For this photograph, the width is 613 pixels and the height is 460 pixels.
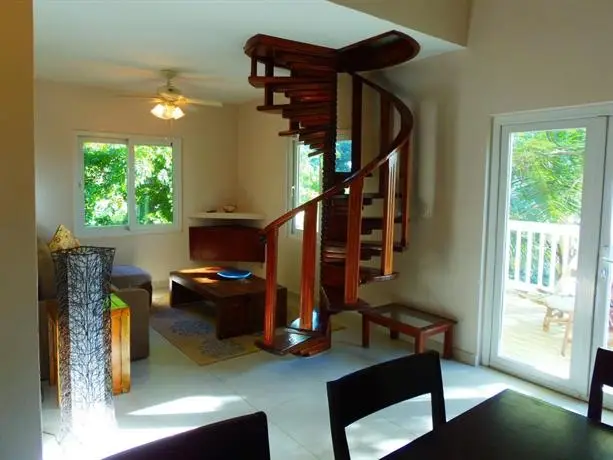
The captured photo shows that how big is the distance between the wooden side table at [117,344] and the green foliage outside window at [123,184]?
267cm

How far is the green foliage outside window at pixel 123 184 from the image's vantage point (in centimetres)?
546

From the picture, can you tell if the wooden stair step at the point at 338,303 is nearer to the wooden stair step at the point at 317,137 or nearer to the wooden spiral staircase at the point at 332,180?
the wooden spiral staircase at the point at 332,180

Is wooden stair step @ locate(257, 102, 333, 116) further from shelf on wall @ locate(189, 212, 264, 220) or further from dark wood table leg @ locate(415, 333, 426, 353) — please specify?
shelf on wall @ locate(189, 212, 264, 220)

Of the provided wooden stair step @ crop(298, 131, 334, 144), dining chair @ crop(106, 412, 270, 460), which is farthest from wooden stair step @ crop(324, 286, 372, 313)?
dining chair @ crop(106, 412, 270, 460)

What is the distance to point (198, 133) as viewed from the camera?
6152mm

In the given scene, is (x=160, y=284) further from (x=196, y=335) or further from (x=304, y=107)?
(x=304, y=107)

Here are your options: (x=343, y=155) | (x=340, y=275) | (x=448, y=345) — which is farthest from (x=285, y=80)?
(x=448, y=345)

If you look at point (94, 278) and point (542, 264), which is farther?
point (542, 264)

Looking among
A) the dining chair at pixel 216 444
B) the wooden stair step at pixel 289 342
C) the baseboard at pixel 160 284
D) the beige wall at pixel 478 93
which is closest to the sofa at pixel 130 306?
the wooden stair step at pixel 289 342

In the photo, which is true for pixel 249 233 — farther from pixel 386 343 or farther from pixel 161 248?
pixel 386 343

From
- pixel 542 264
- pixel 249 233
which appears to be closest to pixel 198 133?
pixel 249 233

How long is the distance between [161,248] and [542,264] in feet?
14.9

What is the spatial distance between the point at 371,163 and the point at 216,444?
2.51m

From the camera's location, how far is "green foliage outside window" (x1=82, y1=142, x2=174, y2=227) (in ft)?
17.9
